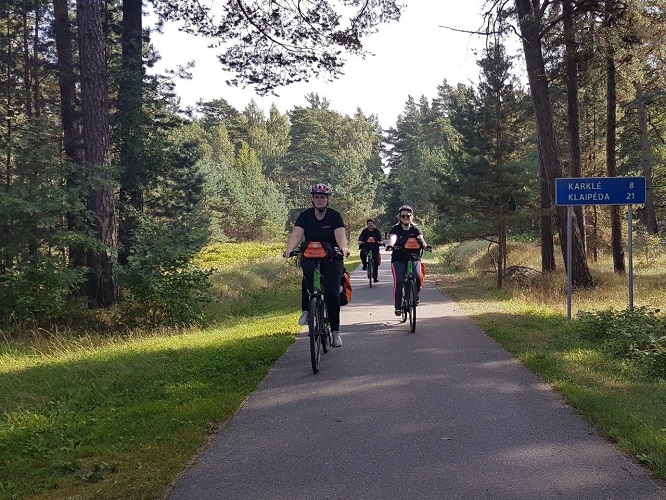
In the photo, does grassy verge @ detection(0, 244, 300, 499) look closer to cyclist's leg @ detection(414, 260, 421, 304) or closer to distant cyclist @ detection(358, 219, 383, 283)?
cyclist's leg @ detection(414, 260, 421, 304)

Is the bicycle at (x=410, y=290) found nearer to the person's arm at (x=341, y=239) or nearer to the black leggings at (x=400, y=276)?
the black leggings at (x=400, y=276)

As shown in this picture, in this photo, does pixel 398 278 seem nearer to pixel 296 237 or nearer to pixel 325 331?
pixel 325 331

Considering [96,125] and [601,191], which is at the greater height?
[96,125]

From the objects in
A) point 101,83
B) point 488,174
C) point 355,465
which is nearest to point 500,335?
point 355,465

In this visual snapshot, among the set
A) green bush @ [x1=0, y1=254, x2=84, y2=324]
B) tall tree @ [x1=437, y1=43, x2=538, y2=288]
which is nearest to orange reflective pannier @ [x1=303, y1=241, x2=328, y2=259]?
green bush @ [x1=0, y1=254, x2=84, y2=324]

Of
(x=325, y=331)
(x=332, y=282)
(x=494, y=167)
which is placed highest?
(x=494, y=167)

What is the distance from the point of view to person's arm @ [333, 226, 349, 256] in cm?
723

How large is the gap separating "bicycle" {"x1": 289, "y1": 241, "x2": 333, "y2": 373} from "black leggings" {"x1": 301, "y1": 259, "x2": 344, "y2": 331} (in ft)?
0.19

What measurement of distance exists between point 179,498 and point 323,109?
97.8 m

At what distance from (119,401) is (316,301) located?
2501 millimetres

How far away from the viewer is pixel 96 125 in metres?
11.6

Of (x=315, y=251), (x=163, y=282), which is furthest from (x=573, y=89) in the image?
(x=163, y=282)

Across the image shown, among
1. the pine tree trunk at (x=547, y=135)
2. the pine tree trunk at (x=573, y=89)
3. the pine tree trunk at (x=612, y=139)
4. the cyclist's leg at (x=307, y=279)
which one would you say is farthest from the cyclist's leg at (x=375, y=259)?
the cyclist's leg at (x=307, y=279)

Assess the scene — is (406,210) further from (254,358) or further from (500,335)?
(254,358)
